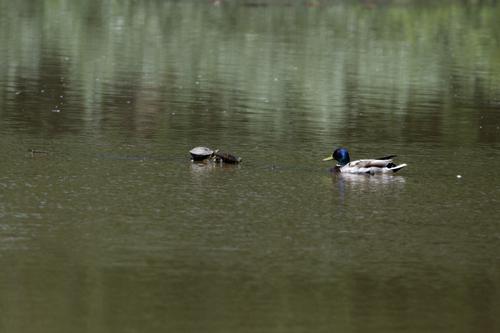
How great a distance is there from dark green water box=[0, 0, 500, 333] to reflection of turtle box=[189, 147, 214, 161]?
30cm

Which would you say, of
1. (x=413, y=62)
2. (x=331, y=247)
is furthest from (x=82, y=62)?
(x=331, y=247)

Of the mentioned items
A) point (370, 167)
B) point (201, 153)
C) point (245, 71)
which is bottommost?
point (370, 167)

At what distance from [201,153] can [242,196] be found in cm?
323

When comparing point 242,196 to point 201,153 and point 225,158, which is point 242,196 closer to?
point 225,158

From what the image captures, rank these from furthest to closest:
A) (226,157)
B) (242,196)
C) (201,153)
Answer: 1. (201,153)
2. (226,157)
3. (242,196)

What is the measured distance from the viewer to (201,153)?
24.7 metres

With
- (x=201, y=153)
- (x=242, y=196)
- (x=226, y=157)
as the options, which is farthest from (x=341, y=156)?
(x=242, y=196)

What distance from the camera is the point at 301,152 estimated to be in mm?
26906

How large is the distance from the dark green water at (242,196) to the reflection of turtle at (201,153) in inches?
11.8

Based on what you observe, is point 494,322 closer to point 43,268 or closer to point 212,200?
point 43,268

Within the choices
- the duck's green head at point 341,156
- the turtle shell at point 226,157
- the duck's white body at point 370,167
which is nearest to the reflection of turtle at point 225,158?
the turtle shell at point 226,157

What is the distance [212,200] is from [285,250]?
357cm

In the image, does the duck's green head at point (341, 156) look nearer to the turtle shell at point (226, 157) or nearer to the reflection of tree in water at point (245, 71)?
the turtle shell at point (226, 157)

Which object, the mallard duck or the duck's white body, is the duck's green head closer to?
the mallard duck
